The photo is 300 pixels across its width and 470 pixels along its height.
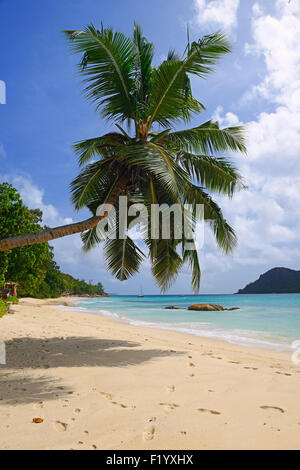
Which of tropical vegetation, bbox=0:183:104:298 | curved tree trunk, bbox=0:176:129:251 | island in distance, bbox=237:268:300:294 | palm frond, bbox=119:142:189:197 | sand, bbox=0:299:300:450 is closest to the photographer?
sand, bbox=0:299:300:450

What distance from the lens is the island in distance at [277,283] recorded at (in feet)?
400

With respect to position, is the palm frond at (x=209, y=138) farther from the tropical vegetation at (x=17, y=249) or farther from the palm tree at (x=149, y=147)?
the tropical vegetation at (x=17, y=249)

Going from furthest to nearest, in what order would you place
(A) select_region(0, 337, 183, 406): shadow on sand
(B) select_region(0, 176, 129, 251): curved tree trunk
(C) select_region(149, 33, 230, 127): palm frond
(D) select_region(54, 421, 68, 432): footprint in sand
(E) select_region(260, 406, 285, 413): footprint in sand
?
(C) select_region(149, 33, 230, 127): palm frond < (B) select_region(0, 176, 129, 251): curved tree trunk < (A) select_region(0, 337, 183, 406): shadow on sand < (E) select_region(260, 406, 285, 413): footprint in sand < (D) select_region(54, 421, 68, 432): footprint in sand

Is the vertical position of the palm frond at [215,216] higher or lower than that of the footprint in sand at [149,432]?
higher

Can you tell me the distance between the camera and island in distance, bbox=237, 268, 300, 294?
122 m

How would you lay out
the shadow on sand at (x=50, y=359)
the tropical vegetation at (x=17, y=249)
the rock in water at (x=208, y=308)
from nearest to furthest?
the shadow on sand at (x=50, y=359), the tropical vegetation at (x=17, y=249), the rock in water at (x=208, y=308)

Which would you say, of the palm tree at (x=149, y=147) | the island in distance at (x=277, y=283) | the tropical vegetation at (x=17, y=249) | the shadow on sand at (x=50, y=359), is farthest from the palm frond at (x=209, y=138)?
the island in distance at (x=277, y=283)

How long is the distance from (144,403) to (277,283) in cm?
13628

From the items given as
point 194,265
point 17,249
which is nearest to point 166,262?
point 194,265

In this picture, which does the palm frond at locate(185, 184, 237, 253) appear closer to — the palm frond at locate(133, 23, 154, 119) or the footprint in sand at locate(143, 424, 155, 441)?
the palm frond at locate(133, 23, 154, 119)

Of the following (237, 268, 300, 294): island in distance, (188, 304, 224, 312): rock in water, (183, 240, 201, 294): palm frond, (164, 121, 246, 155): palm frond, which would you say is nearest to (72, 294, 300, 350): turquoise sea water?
(188, 304, 224, 312): rock in water

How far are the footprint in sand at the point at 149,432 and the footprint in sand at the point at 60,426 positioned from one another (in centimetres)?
81

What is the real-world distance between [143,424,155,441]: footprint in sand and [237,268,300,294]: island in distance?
131 metres
